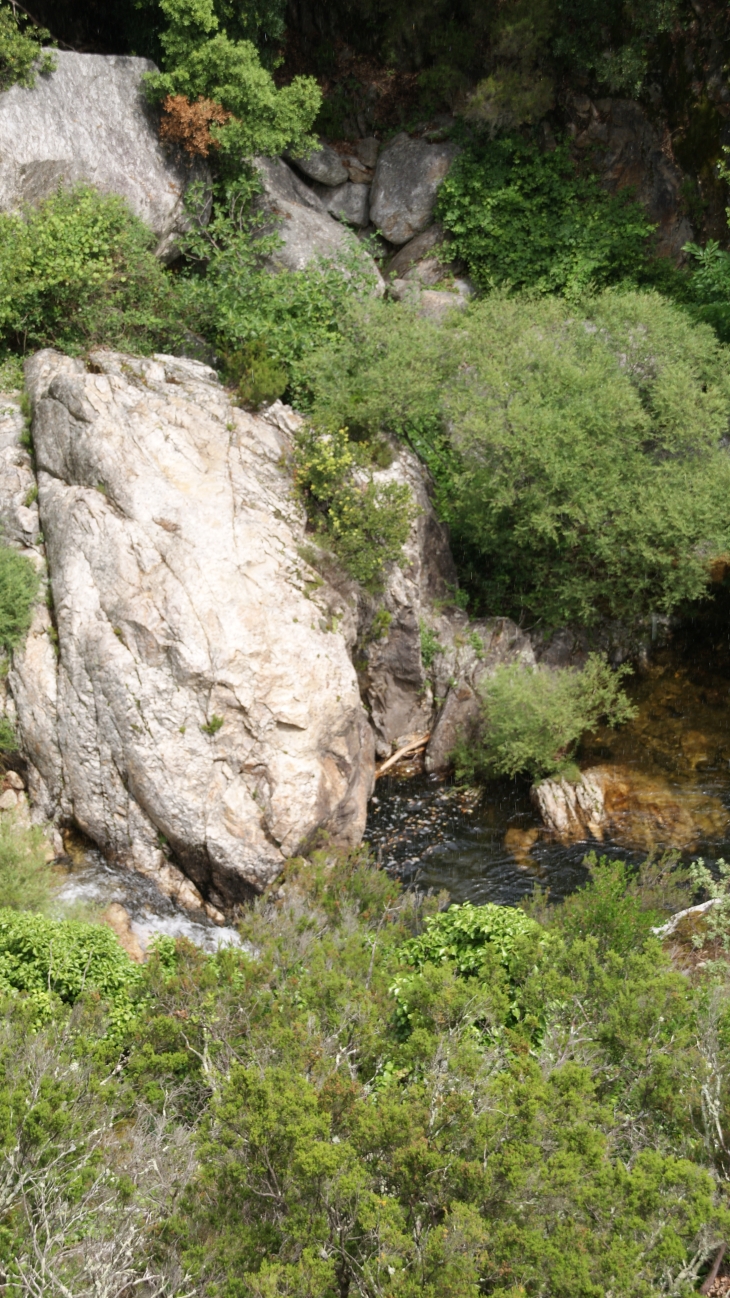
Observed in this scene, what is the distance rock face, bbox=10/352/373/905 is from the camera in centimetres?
1300

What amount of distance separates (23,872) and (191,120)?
1441 cm

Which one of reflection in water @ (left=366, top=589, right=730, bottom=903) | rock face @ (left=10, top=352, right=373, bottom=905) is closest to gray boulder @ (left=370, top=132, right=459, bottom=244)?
rock face @ (left=10, top=352, right=373, bottom=905)

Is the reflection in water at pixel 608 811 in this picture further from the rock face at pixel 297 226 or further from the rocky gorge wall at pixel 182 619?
the rock face at pixel 297 226

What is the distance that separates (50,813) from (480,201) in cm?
1655

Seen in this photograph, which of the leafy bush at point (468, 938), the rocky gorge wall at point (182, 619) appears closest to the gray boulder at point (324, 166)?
the rocky gorge wall at point (182, 619)

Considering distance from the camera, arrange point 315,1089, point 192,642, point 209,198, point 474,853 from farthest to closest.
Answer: point 209,198 < point 474,853 < point 192,642 < point 315,1089

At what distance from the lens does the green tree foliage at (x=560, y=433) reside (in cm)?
1609

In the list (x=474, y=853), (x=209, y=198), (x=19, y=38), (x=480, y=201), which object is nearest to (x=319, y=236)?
(x=209, y=198)

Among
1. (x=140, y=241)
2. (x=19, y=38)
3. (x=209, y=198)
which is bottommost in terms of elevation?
(x=140, y=241)

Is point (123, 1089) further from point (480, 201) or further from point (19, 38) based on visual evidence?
point (480, 201)

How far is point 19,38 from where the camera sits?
56.7ft

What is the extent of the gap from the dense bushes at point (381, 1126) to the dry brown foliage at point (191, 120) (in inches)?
613

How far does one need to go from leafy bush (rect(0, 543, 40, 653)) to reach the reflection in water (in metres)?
5.88

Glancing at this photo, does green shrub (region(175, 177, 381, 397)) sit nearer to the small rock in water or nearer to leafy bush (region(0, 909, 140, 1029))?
the small rock in water
